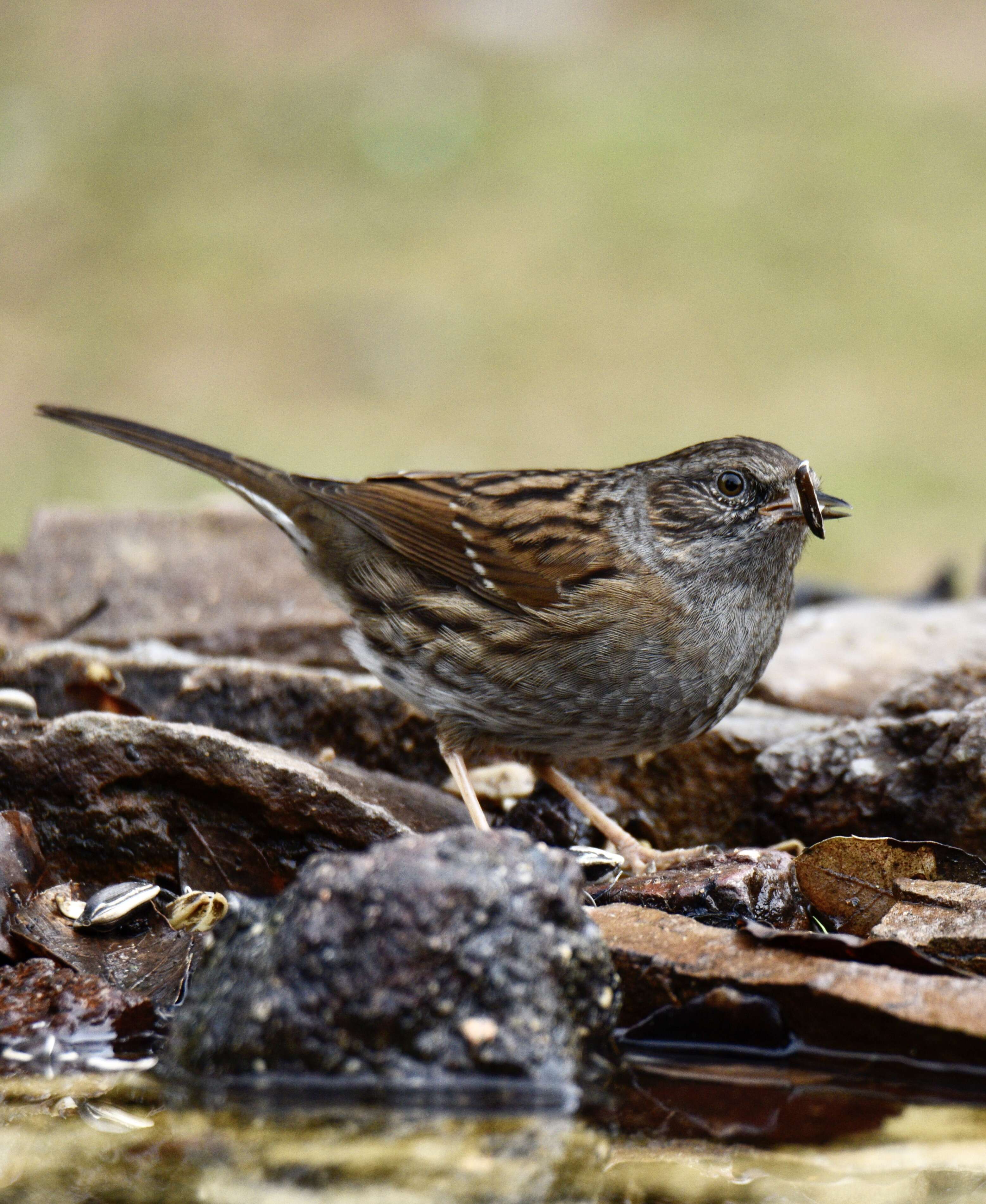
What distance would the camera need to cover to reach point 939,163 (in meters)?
17.3

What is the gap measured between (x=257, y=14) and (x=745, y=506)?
1870 cm

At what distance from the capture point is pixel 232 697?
4176 millimetres

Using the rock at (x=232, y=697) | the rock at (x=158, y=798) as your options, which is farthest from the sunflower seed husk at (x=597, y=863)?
the rock at (x=232, y=697)

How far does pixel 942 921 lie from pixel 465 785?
1388mm

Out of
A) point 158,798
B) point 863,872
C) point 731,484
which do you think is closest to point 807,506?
point 731,484

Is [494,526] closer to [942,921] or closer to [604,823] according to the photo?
[604,823]

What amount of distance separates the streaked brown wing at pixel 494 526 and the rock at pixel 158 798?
0.87 meters

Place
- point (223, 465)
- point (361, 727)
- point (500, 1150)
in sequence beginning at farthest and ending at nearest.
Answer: point (223, 465), point (361, 727), point (500, 1150)

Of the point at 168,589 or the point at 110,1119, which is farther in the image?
the point at 168,589

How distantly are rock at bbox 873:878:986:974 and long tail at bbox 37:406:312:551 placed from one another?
2.06 meters

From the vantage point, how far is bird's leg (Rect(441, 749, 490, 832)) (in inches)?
155

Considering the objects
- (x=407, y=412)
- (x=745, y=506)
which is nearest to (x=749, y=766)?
(x=745, y=506)

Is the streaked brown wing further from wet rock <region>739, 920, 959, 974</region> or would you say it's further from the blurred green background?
the blurred green background

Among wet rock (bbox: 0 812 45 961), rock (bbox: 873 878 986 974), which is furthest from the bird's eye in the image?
wet rock (bbox: 0 812 45 961)
